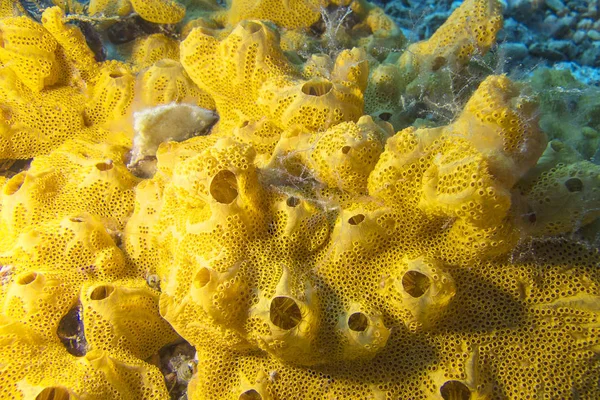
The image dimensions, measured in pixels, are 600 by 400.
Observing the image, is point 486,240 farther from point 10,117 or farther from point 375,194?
point 10,117

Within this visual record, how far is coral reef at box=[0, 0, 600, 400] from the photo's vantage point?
198cm

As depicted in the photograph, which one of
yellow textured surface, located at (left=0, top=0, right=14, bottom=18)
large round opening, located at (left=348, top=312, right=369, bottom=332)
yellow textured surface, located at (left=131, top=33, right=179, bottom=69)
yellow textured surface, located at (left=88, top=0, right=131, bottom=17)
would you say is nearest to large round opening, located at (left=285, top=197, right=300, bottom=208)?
large round opening, located at (left=348, top=312, right=369, bottom=332)

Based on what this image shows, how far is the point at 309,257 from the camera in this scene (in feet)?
7.25

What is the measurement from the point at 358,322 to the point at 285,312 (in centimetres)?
39

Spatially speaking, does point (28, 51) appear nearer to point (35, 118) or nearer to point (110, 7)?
point (35, 118)

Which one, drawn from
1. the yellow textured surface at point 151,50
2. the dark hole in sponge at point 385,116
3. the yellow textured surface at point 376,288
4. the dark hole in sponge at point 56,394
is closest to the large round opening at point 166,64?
the yellow textured surface at point 151,50

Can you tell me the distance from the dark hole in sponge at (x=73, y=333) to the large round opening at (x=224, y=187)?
122 cm

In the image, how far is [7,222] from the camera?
8.75 feet

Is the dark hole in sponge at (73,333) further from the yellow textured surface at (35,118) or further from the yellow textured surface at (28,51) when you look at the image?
the yellow textured surface at (28,51)

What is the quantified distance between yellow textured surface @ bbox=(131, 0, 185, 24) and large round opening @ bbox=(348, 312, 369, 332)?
3000 mm

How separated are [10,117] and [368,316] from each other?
3083mm

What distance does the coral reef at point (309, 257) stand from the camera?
1976 millimetres

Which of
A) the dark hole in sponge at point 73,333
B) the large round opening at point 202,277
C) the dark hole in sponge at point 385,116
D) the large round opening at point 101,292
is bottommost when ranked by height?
the dark hole in sponge at point 73,333

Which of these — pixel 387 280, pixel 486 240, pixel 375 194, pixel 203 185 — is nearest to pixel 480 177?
pixel 486 240
